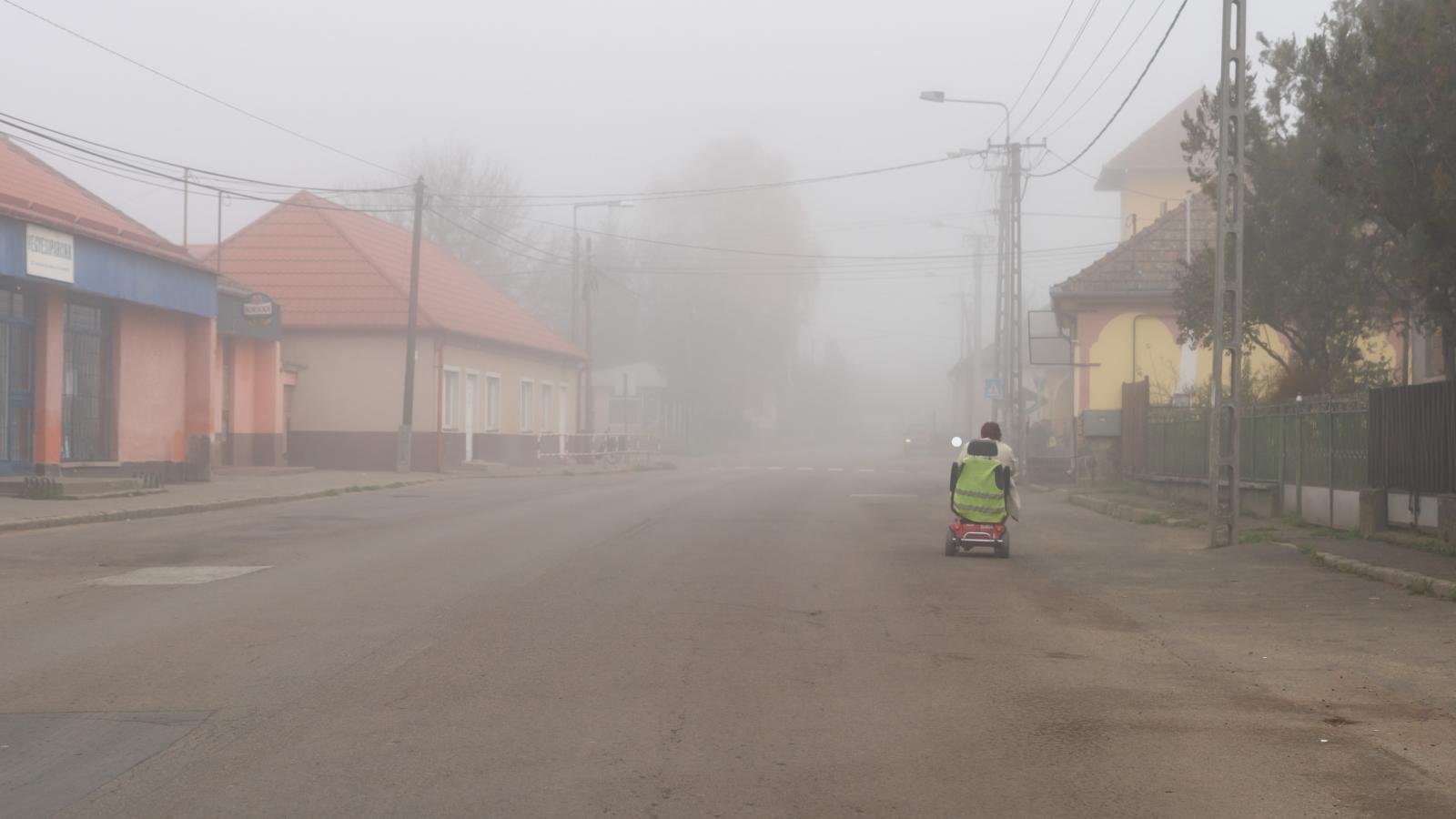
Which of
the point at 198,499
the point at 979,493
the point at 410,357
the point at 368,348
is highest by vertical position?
the point at 368,348

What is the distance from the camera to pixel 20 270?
21938 millimetres

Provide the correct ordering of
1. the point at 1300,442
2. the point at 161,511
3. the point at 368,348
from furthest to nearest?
the point at 368,348 < the point at 161,511 < the point at 1300,442

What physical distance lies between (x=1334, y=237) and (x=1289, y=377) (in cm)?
464

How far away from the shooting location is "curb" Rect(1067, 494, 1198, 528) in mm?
20125

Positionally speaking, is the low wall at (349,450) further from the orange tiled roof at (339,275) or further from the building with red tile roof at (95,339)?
the building with red tile roof at (95,339)

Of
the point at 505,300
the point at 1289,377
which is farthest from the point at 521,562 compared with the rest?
the point at 505,300

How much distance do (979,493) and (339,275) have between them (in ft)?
97.9

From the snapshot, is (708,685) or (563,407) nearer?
(708,685)

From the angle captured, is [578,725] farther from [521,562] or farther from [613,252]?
[613,252]

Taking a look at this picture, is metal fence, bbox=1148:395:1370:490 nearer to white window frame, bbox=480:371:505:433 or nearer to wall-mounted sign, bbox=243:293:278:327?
wall-mounted sign, bbox=243:293:278:327

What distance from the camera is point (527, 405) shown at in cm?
4884

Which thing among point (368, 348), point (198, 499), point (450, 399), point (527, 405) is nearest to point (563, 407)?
point (527, 405)

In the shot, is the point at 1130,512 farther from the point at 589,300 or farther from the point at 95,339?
the point at 589,300

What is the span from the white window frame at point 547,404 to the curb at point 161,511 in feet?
72.8
